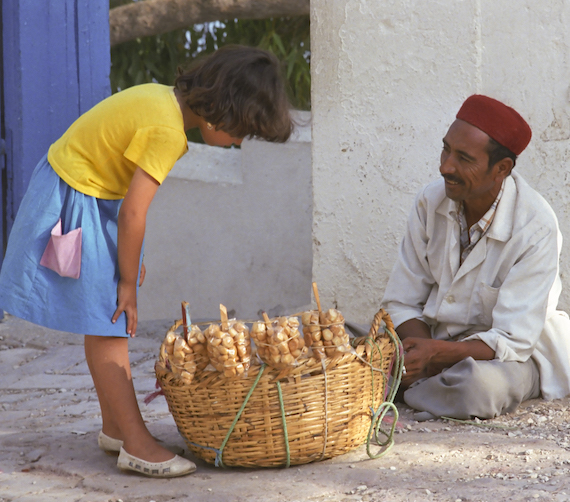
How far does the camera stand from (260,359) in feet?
7.90

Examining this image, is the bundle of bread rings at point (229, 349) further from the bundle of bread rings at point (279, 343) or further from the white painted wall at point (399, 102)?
the white painted wall at point (399, 102)

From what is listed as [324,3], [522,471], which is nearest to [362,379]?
[522,471]

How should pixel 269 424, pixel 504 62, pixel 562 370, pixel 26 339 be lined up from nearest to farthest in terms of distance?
1. pixel 269 424
2. pixel 562 370
3. pixel 504 62
4. pixel 26 339

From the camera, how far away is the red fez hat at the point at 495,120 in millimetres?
3227

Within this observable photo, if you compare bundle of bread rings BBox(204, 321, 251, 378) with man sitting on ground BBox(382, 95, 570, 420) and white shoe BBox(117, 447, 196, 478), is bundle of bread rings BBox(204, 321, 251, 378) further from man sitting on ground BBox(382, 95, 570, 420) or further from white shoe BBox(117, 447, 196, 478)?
man sitting on ground BBox(382, 95, 570, 420)

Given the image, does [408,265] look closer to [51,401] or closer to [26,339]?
[51,401]

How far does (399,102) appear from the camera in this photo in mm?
4195

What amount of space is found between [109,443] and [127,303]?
1.74 feet

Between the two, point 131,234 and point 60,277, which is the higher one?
point 131,234

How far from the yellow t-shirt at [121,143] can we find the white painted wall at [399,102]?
6.15 ft

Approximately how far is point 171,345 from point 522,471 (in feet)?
3.90

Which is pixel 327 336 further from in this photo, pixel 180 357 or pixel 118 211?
pixel 118 211

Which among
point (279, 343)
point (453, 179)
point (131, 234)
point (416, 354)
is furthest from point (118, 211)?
point (453, 179)

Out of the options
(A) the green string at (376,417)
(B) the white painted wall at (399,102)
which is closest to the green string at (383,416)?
(A) the green string at (376,417)
